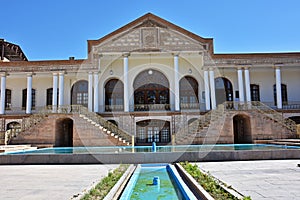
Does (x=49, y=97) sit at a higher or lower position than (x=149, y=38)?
lower

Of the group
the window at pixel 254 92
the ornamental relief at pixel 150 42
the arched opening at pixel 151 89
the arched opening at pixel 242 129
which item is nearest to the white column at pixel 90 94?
the ornamental relief at pixel 150 42

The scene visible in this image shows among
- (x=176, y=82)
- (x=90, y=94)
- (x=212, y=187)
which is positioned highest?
(x=176, y=82)

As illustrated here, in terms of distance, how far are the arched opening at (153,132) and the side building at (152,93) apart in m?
0.08

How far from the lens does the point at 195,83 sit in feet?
73.7

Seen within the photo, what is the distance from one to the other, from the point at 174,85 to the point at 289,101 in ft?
31.0

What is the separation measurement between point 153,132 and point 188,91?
4511 millimetres

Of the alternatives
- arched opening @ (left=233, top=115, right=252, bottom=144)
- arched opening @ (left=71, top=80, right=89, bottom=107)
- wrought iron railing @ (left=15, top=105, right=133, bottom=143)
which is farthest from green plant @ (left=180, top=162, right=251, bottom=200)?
arched opening @ (left=71, top=80, right=89, bottom=107)

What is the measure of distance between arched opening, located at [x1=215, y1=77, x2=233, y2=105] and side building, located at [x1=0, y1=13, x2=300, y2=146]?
0.08 m

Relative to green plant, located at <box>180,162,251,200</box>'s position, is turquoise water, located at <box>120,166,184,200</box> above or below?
below

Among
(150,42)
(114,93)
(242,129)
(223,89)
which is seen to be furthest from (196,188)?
(223,89)

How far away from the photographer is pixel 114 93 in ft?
73.3

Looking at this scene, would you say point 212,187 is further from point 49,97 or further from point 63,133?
point 49,97

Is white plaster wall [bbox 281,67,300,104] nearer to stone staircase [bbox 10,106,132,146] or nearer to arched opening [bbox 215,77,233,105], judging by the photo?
arched opening [bbox 215,77,233,105]

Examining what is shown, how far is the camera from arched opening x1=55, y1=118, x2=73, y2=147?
1812cm
